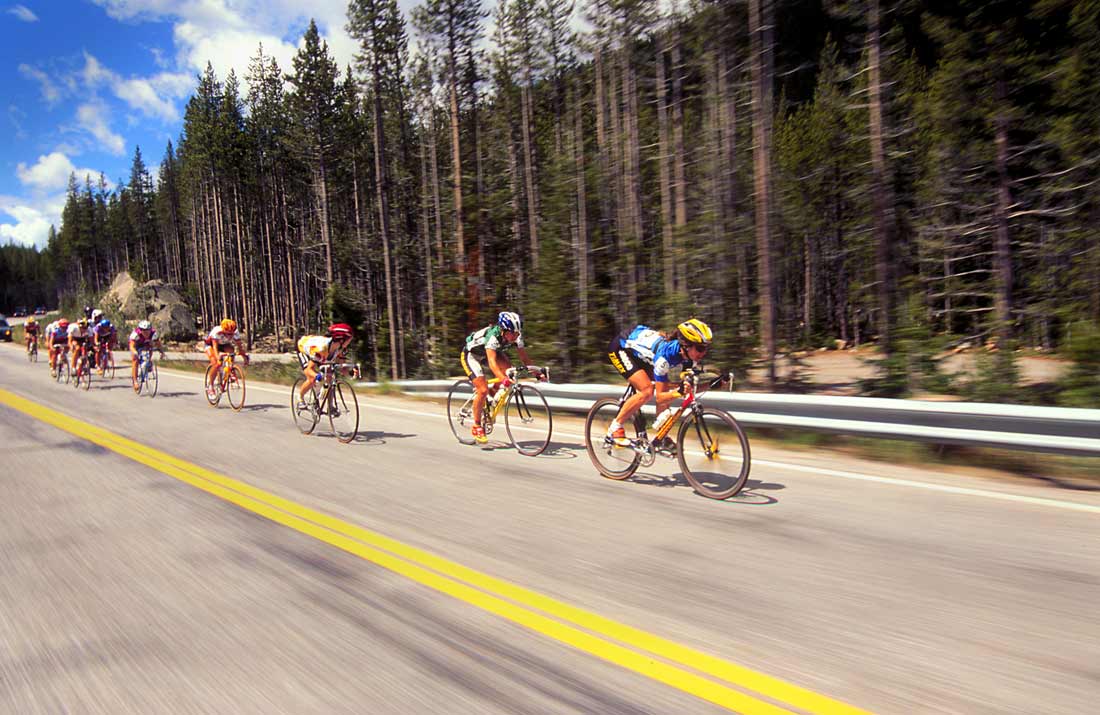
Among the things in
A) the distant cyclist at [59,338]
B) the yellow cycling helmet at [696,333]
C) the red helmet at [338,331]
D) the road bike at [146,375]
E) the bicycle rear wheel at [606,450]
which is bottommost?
the bicycle rear wheel at [606,450]

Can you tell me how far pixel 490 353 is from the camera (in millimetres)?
8656

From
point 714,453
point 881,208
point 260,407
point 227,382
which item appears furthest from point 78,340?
point 881,208

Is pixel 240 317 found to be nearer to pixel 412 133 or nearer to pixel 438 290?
pixel 412 133

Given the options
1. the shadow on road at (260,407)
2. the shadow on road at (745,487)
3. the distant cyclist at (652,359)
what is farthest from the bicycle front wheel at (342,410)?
the shadow on road at (745,487)

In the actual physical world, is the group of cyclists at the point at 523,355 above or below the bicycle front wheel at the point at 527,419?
above

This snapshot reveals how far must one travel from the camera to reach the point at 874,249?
11094 mm

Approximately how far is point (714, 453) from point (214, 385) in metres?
11.6

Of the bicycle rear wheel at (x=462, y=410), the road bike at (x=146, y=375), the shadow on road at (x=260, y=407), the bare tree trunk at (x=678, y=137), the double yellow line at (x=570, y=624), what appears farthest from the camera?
the bare tree trunk at (x=678, y=137)

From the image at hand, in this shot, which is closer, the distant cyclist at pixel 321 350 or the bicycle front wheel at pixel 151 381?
the distant cyclist at pixel 321 350

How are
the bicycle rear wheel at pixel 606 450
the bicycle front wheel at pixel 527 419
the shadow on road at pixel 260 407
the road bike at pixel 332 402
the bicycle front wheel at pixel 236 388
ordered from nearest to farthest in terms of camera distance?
the bicycle rear wheel at pixel 606 450
the bicycle front wheel at pixel 527 419
the road bike at pixel 332 402
the shadow on road at pixel 260 407
the bicycle front wheel at pixel 236 388

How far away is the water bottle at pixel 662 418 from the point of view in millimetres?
6688

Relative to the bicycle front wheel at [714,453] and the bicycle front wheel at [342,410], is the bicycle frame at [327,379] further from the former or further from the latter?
the bicycle front wheel at [714,453]

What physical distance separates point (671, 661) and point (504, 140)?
41.2 m

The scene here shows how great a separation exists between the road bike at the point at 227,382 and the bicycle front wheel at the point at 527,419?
23.0 feet
